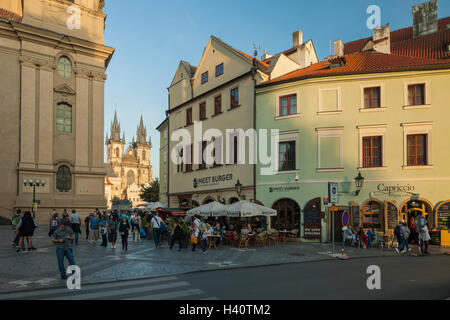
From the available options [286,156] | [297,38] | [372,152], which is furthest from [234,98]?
[372,152]

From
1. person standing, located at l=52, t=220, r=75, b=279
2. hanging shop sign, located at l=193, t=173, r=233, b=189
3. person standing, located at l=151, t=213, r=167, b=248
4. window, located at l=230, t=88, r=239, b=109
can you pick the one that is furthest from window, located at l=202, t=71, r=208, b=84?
person standing, located at l=52, t=220, r=75, b=279

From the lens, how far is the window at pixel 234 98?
29.1 metres

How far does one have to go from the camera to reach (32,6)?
3662 centimetres

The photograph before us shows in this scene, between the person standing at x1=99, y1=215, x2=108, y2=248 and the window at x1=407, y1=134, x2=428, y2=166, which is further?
the window at x1=407, y1=134, x2=428, y2=166

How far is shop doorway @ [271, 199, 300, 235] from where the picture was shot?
2459cm

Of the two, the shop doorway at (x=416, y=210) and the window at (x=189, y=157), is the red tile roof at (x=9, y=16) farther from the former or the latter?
the shop doorway at (x=416, y=210)

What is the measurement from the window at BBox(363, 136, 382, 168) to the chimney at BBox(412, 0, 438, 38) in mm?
15013

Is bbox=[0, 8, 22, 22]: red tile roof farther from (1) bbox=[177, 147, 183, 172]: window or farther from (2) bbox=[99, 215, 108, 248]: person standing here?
(2) bbox=[99, 215, 108, 248]: person standing

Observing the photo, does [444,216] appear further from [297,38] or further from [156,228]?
[297,38]

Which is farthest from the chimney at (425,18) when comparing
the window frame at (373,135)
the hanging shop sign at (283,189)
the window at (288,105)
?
the hanging shop sign at (283,189)

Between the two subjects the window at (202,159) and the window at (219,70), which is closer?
the window at (219,70)

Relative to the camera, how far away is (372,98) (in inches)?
935

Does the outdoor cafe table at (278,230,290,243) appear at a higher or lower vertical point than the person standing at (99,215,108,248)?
lower

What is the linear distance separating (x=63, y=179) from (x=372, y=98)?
29.1 meters
